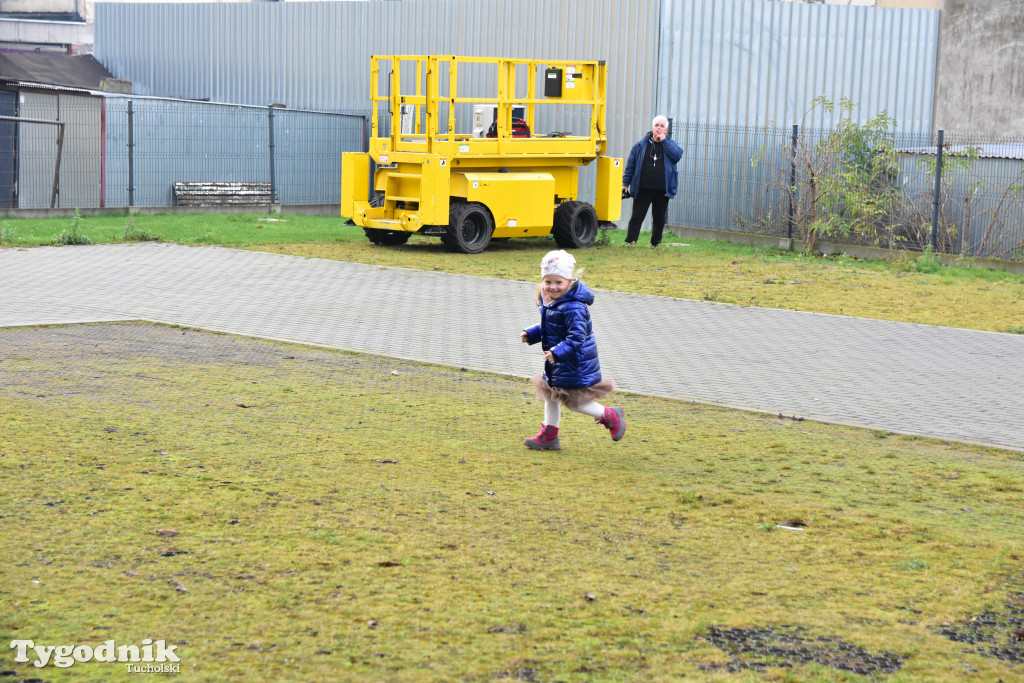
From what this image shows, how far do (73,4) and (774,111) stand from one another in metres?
39.1

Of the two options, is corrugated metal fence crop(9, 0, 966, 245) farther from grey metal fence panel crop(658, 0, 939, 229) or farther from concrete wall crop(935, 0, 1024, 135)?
concrete wall crop(935, 0, 1024, 135)

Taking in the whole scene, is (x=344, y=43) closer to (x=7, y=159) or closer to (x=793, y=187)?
(x=7, y=159)

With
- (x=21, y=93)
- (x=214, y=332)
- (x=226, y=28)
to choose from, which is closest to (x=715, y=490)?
(x=214, y=332)

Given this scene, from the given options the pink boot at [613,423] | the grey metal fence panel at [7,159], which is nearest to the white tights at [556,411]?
the pink boot at [613,423]

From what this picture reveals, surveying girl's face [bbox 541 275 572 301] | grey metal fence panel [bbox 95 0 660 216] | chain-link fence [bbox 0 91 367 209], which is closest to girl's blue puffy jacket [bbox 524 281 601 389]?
girl's face [bbox 541 275 572 301]

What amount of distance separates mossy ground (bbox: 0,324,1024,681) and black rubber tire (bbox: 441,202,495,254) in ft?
30.8

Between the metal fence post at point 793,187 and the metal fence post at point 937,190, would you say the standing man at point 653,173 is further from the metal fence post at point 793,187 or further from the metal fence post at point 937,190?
the metal fence post at point 937,190

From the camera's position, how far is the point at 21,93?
69.1 ft

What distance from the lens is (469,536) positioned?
504 cm

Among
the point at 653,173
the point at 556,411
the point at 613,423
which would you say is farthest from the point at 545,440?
the point at 653,173

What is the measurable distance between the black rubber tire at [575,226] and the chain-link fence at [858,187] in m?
3.43

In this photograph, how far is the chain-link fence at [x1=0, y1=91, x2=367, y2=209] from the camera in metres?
21.2

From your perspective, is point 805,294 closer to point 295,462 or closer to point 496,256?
point 496,256

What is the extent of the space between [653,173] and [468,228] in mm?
3259
